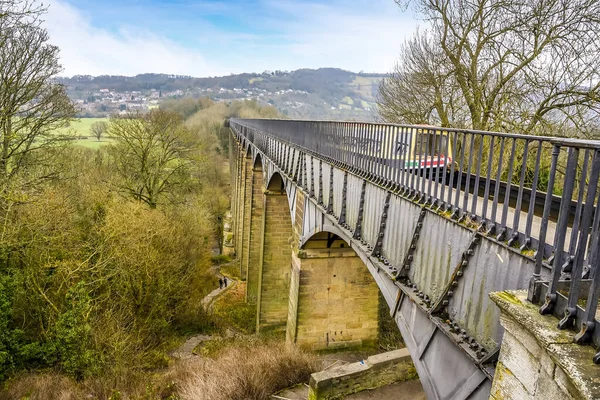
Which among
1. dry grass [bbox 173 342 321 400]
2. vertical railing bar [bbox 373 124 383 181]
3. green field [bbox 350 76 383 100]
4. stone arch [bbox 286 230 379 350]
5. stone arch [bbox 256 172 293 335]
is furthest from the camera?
green field [bbox 350 76 383 100]

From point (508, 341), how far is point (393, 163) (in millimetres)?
3206

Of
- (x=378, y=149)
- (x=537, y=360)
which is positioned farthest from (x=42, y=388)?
(x=537, y=360)

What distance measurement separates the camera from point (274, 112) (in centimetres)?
7706

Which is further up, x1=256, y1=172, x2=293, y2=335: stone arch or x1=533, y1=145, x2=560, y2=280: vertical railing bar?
x1=533, y1=145, x2=560, y2=280: vertical railing bar

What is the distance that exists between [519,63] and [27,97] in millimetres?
17105

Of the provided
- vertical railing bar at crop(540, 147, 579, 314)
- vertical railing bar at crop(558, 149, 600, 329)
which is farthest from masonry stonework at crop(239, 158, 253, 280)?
vertical railing bar at crop(558, 149, 600, 329)

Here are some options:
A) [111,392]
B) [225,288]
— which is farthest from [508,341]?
[225,288]

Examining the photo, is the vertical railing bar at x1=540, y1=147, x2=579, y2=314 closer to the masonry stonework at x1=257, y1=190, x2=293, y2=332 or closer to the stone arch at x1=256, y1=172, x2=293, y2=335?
the stone arch at x1=256, y1=172, x2=293, y2=335

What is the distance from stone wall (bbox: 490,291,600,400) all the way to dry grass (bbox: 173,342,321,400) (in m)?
8.50

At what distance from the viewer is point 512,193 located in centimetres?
584

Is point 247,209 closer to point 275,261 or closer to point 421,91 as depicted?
point 275,261

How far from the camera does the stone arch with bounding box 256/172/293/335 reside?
17.9 metres

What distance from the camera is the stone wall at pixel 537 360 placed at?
1.96m

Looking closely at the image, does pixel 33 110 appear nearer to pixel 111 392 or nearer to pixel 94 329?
pixel 94 329
